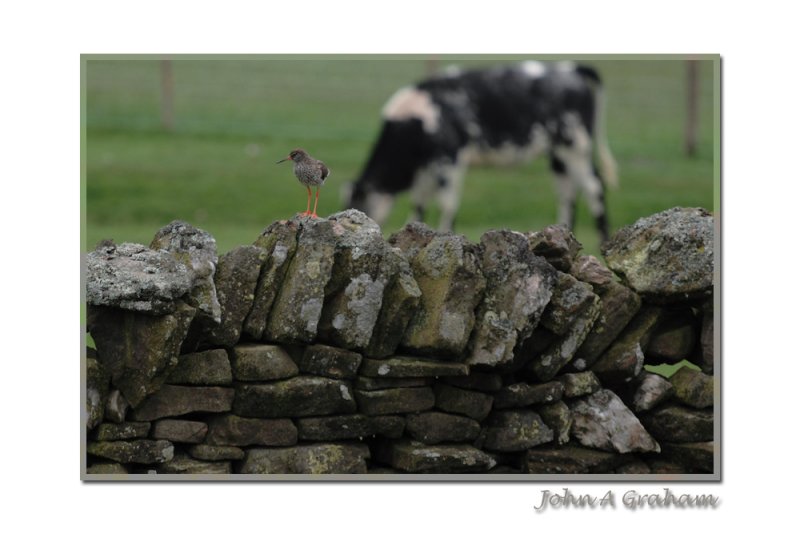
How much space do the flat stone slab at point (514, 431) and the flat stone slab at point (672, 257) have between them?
75 cm

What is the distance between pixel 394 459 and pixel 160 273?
1.30 meters

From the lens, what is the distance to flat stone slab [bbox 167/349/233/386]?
16.3 feet

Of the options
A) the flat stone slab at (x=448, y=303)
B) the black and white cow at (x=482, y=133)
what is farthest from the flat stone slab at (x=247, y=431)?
the black and white cow at (x=482, y=133)

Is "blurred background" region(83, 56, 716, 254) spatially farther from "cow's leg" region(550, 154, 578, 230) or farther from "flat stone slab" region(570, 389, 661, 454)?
"flat stone slab" region(570, 389, 661, 454)

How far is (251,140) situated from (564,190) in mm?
3976

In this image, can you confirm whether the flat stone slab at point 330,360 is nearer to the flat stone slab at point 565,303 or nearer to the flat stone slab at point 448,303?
the flat stone slab at point 448,303

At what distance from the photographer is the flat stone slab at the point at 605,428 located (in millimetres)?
5316

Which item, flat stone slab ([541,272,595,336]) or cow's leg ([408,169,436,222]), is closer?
flat stone slab ([541,272,595,336])

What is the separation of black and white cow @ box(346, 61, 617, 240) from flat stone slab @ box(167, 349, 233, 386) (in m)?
6.99

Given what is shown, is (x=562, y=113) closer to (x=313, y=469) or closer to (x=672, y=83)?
(x=672, y=83)

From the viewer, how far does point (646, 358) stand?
5.52 m

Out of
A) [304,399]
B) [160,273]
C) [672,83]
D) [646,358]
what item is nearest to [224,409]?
[304,399]

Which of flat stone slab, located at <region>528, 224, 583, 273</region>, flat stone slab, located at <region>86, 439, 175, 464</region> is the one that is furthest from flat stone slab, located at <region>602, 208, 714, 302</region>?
flat stone slab, located at <region>86, 439, 175, 464</region>

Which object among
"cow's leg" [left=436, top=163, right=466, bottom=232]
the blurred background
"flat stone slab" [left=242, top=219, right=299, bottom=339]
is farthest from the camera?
"cow's leg" [left=436, top=163, right=466, bottom=232]
